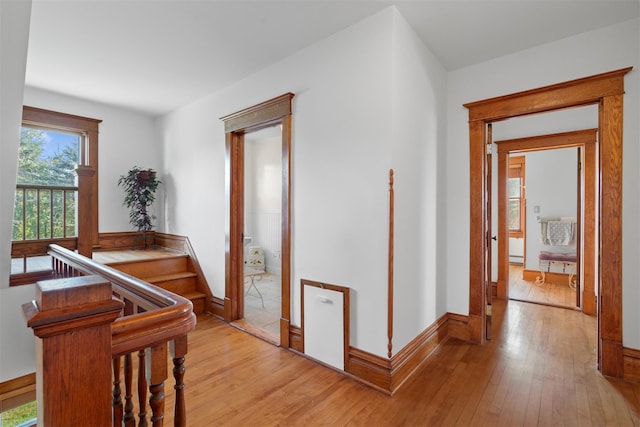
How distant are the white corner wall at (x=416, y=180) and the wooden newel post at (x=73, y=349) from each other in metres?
1.91

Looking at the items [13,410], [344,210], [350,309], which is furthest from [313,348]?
[13,410]

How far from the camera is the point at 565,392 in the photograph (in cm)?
215

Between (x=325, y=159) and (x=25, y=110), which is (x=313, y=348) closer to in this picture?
(x=325, y=159)

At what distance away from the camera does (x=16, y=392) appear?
110 inches

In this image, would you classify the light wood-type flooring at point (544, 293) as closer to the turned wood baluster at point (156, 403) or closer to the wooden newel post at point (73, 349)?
the turned wood baluster at point (156, 403)

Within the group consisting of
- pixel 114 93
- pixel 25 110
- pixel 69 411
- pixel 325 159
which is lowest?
pixel 69 411

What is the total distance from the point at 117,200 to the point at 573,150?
7.55 metres

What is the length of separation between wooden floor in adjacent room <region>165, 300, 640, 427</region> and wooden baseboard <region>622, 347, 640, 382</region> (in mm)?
111

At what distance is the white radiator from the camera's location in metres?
2.44

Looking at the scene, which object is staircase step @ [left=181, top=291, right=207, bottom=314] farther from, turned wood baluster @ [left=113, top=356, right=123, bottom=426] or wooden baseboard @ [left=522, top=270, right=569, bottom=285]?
wooden baseboard @ [left=522, top=270, right=569, bottom=285]

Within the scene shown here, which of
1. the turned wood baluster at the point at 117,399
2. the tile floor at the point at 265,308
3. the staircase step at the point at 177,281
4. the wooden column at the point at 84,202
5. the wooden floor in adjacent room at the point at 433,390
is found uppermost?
the wooden column at the point at 84,202

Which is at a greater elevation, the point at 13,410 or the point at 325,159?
the point at 325,159

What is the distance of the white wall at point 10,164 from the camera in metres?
1.53

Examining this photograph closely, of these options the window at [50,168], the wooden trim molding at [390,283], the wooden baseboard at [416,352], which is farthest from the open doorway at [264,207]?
the wooden trim molding at [390,283]
